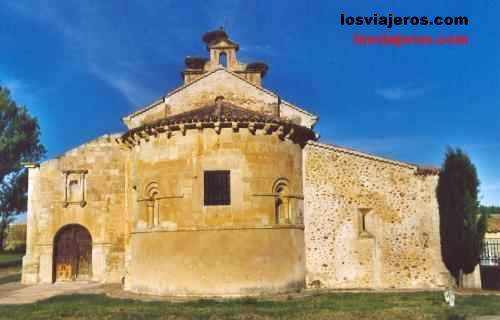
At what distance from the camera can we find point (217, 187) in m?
13.5

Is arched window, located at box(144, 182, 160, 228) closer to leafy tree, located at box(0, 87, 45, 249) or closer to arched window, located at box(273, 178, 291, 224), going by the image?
arched window, located at box(273, 178, 291, 224)

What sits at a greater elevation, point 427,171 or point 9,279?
point 427,171

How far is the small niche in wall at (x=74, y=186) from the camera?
1878 centimetres

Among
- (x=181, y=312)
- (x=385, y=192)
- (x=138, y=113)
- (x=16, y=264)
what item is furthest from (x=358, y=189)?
(x=16, y=264)

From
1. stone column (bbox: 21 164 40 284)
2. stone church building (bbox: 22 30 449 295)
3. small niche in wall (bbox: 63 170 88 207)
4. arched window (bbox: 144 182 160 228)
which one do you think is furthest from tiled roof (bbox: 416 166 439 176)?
stone column (bbox: 21 164 40 284)

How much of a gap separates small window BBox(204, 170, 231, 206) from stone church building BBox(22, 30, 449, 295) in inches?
1.2

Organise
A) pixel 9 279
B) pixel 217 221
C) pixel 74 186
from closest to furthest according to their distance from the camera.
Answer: pixel 217 221
pixel 74 186
pixel 9 279

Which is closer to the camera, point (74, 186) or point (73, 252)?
point (73, 252)

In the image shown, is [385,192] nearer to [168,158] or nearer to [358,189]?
[358,189]

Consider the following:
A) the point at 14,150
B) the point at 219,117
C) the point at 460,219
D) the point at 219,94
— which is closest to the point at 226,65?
the point at 219,94

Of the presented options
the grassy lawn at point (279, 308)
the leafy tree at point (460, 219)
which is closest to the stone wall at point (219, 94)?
the leafy tree at point (460, 219)

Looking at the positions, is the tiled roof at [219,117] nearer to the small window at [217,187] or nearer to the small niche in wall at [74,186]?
the small window at [217,187]

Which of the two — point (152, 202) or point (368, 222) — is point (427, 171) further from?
point (152, 202)

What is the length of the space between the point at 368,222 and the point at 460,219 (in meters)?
2.88
